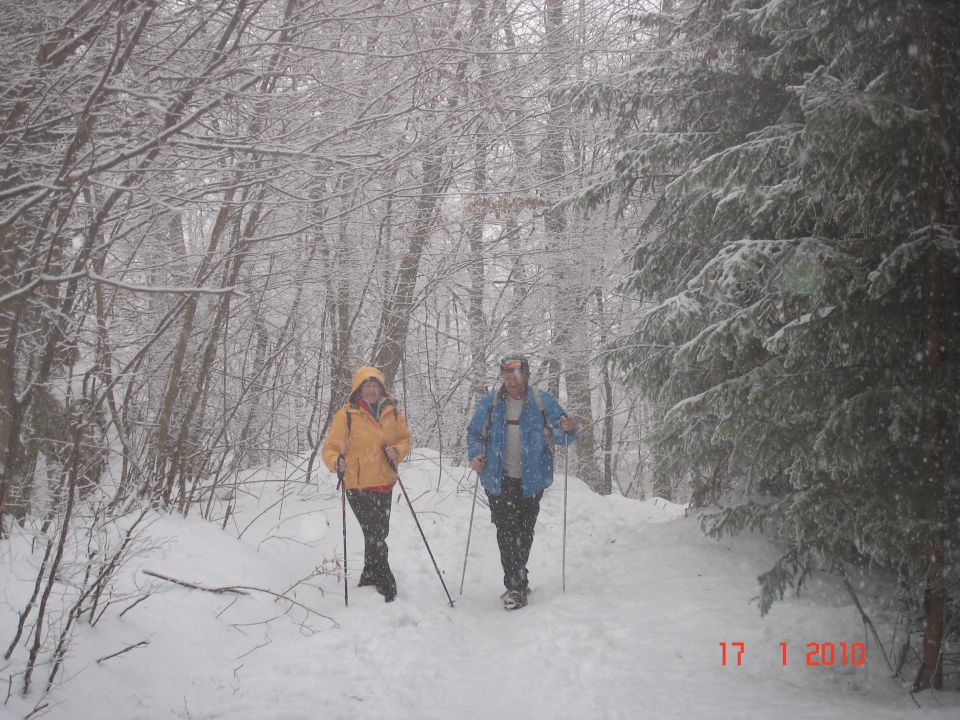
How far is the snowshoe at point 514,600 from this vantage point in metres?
5.60

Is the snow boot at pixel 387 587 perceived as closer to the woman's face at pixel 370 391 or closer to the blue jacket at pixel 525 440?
the blue jacket at pixel 525 440

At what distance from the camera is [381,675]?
4.07 meters

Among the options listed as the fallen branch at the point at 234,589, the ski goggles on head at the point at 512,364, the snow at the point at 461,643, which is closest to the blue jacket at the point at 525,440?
the ski goggles on head at the point at 512,364

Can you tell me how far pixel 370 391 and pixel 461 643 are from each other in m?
2.23

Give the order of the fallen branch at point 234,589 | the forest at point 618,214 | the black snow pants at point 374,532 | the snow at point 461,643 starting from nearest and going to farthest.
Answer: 1. the forest at point 618,214
2. the snow at point 461,643
3. the fallen branch at point 234,589
4. the black snow pants at point 374,532

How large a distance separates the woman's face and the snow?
1604 mm

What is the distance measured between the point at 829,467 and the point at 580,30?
262 inches

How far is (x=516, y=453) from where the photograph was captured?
5918 millimetres

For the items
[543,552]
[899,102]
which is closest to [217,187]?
[899,102]

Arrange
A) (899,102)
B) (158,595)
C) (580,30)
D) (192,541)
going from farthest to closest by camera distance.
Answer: (580,30)
(192,541)
(158,595)
(899,102)

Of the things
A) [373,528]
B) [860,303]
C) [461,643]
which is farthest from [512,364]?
[860,303]

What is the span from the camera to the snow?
Result: 348 cm

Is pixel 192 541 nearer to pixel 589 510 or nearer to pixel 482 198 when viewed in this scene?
pixel 589 510

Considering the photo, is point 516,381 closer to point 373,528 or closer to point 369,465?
point 369,465
